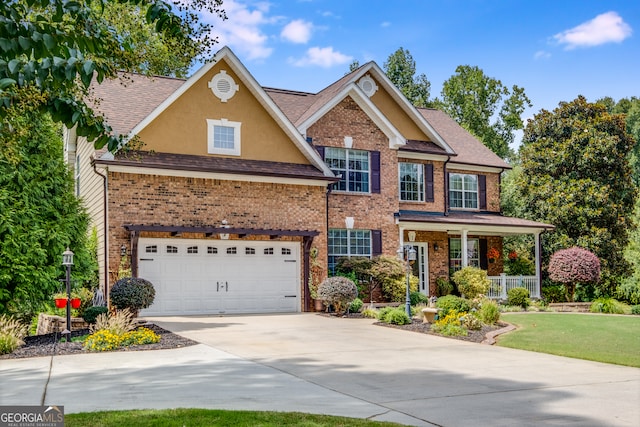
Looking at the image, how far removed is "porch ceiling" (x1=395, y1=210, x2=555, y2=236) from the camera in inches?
953

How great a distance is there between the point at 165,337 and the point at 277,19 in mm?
8207

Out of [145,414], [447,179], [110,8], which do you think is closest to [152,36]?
[110,8]

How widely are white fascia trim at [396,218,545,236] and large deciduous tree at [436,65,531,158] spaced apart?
17530mm

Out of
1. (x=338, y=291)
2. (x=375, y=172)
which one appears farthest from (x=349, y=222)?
(x=338, y=291)

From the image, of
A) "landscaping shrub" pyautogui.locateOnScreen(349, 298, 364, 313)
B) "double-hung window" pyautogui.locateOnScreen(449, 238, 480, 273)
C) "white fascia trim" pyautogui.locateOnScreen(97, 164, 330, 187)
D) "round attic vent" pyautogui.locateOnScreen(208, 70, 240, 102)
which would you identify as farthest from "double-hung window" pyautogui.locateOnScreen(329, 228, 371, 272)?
"round attic vent" pyautogui.locateOnScreen(208, 70, 240, 102)

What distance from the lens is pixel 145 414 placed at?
6.61 metres

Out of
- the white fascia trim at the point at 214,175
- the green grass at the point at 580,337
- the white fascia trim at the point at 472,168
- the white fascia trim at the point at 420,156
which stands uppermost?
the white fascia trim at the point at 420,156

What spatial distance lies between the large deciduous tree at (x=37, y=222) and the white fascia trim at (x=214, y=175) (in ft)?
4.56

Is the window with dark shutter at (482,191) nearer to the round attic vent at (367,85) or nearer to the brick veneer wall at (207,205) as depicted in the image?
the round attic vent at (367,85)

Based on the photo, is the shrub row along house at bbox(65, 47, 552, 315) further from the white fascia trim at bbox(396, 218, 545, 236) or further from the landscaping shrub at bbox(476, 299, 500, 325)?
the landscaping shrub at bbox(476, 299, 500, 325)

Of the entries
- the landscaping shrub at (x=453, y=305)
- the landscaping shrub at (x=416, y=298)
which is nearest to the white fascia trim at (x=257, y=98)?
the landscaping shrub at (x=416, y=298)

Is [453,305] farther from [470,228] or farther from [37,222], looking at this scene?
[37,222]

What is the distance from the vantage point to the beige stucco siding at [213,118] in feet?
65.3

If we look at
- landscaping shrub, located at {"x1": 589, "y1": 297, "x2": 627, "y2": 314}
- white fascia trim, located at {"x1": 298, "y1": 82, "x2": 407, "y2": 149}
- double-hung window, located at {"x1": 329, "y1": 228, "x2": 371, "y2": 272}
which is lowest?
landscaping shrub, located at {"x1": 589, "y1": 297, "x2": 627, "y2": 314}
